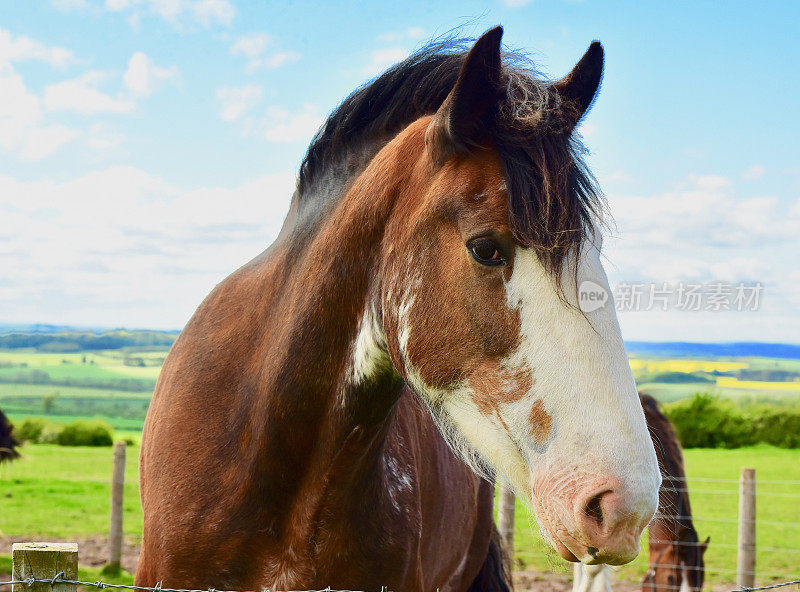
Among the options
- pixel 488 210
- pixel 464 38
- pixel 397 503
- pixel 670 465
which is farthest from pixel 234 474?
pixel 670 465

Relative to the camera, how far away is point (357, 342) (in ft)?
7.52

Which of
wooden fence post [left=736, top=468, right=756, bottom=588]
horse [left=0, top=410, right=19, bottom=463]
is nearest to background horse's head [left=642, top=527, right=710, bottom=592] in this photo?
wooden fence post [left=736, top=468, right=756, bottom=588]

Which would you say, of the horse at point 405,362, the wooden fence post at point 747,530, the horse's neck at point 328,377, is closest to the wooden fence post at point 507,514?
the wooden fence post at point 747,530

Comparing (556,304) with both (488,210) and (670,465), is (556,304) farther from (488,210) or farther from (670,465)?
(670,465)

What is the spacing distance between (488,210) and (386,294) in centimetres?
44

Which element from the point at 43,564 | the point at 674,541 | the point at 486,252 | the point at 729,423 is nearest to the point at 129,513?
the point at 674,541

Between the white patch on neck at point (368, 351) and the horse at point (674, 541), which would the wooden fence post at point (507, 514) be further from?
the white patch on neck at point (368, 351)

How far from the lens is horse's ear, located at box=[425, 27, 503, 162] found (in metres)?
A: 1.96

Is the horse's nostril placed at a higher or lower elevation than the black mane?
lower

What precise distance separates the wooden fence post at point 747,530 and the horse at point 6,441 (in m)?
13.3

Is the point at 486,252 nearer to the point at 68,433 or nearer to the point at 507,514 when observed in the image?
the point at 507,514

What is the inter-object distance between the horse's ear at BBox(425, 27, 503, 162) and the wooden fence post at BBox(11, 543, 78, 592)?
64.4 inches

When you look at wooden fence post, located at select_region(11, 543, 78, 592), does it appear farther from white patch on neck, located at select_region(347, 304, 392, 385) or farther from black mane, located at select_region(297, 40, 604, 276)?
black mane, located at select_region(297, 40, 604, 276)

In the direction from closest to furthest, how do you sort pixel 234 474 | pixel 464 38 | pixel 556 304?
pixel 556 304 < pixel 234 474 < pixel 464 38
